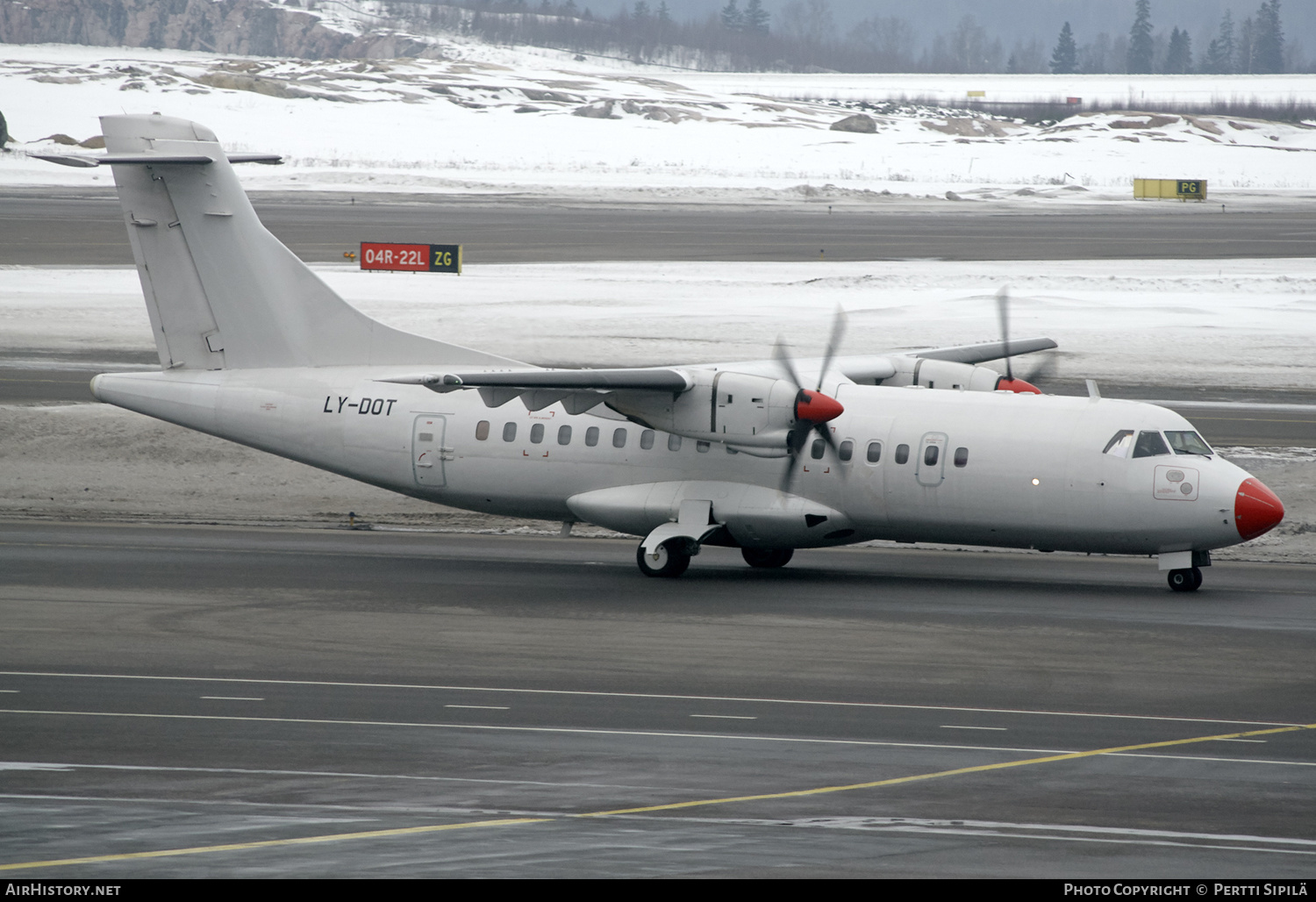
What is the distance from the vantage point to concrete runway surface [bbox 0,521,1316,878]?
11.5m

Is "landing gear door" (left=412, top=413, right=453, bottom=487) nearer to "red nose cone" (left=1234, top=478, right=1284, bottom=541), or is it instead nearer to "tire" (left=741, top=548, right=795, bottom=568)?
"tire" (left=741, top=548, right=795, bottom=568)

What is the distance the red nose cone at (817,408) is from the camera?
22.3 m

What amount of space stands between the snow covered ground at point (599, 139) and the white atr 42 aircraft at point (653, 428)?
73929 mm

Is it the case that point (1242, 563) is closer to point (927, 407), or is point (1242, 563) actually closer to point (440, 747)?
point (927, 407)

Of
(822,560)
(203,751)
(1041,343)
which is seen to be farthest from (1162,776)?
(1041,343)

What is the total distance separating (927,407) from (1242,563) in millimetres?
6620

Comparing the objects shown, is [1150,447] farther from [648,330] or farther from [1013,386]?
[648,330]

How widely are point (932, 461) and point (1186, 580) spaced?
4.11 m

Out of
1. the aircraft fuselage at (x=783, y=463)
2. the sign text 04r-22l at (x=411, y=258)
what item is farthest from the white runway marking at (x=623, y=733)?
the sign text 04r-22l at (x=411, y=258)

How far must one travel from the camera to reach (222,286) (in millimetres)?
26188

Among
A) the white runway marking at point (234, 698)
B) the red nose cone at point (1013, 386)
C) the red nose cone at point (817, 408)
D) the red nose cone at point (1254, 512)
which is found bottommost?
the white runway marking at point (234, 698)

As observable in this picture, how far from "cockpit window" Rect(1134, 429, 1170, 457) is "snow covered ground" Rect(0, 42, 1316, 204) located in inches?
3130

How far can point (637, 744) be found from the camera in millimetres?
14961

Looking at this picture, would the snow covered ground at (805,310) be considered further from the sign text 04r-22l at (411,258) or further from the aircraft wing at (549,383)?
the aircraft wing at (549,383)
